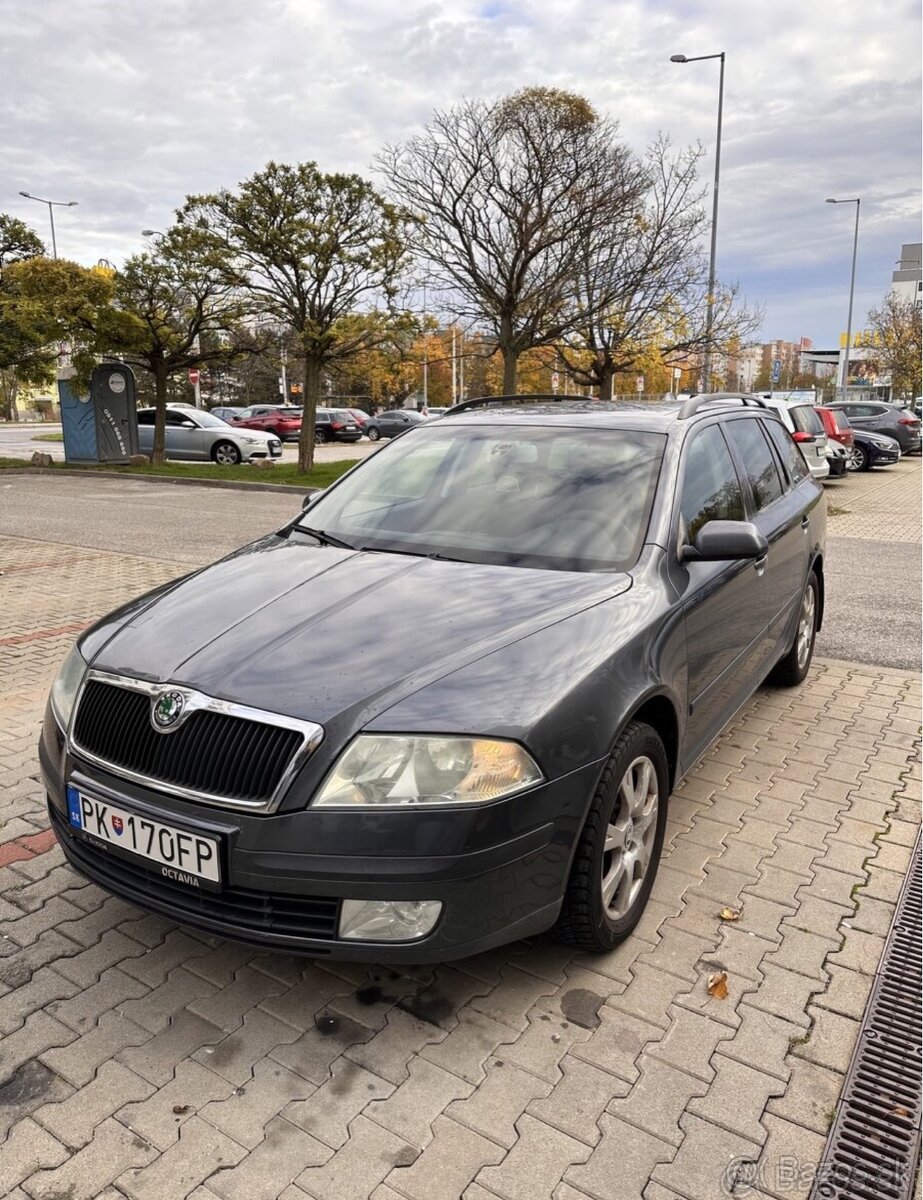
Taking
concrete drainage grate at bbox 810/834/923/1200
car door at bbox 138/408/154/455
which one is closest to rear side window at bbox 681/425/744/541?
concrete drainage grate at bbox 810/834/923/1200

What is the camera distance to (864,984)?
2.75 metres

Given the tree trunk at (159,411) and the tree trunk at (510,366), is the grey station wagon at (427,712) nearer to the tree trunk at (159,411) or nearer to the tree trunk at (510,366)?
the tree trunk at (510,366)

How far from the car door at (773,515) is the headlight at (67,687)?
296 cm

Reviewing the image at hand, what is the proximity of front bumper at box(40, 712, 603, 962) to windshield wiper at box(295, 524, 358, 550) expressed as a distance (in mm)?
1347

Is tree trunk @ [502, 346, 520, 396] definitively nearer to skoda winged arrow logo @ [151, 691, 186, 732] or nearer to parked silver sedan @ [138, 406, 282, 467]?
parked silver sedan @ [138, 406, 282, 467]

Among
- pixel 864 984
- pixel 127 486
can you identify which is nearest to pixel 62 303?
pixel 127 486

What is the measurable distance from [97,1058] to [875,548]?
34.8 ft

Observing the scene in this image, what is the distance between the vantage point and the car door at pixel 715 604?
3295mm

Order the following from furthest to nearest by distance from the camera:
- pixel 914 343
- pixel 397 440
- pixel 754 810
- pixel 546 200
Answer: pixel 914 343
pixel 546 200
pixel 397 440
pixel 754 810

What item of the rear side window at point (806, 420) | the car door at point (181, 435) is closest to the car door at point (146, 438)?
the car door at point (181, 435)

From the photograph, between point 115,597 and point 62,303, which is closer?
point 115,597

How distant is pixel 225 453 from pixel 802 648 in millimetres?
22342

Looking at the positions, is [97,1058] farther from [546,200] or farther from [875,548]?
[546,200]

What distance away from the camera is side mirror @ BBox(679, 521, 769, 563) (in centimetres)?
319
